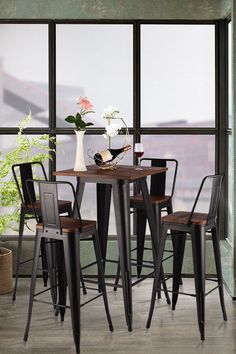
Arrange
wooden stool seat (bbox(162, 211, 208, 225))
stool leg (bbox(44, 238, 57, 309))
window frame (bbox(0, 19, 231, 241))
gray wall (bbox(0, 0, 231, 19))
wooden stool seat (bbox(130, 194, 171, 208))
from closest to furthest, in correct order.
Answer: wooden stool seat (bbox(162, 211, 208, 225))
stool leg (bbox(44, 238, 57, 309))
wooden stool seat (bbox(130, 194, 171, 208))
gray wall (bbox(0, 0, 231, 19))
window frame (bbox(0, 19, 231, 241))

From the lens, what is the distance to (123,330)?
4969 millimetres

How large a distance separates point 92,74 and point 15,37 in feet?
2.57

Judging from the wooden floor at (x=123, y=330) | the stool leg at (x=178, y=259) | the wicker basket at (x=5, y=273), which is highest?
the stool leg at (x=178, y=259)

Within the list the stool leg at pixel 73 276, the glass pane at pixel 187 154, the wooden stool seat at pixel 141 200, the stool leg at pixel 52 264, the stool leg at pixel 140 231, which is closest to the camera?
the stool leg at pixel 73 276

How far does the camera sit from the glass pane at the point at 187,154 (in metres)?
6.56

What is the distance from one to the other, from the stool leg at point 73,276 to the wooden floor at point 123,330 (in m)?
0.17

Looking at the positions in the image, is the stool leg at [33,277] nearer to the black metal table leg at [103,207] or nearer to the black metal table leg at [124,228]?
the black metal table leg at [124,228]

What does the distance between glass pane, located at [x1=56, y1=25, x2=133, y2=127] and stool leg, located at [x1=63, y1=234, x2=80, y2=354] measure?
226cm

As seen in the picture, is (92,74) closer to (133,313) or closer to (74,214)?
(74,214)

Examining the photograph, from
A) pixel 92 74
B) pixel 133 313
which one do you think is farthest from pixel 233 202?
pixel 92 74

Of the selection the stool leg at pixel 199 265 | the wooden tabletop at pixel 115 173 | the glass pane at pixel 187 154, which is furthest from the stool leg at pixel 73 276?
the glass pane at pixel 187 154

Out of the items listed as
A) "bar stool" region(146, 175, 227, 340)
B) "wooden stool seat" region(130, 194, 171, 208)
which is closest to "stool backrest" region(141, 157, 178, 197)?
"wooden stool seat" region(130, 194, 171, 208)

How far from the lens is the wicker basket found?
6.00 meters

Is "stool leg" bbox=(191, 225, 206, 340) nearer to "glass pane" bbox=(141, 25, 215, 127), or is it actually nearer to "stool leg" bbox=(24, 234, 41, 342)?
"stool leg" bbox=(24, 234, 41, 342)
